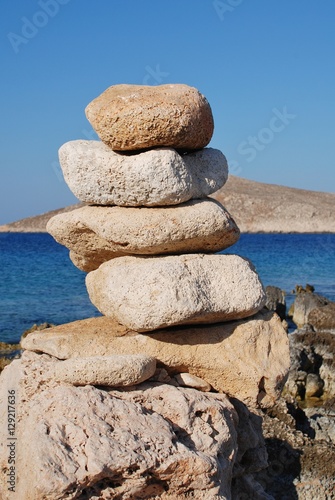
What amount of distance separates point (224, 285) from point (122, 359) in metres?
1.34

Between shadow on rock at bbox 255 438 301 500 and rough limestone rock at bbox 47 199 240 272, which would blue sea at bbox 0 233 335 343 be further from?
rough limestone rock at bbox 47 199 240 272

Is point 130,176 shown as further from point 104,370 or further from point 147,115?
point 104,370

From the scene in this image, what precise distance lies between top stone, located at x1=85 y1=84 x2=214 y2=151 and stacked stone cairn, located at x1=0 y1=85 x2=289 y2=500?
0.01m

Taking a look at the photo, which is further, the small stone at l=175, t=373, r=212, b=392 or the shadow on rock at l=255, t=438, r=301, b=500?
the shadow on rock at l=255, t=438, r=301, b=500

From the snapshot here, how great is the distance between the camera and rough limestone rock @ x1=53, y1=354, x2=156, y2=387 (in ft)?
20.4

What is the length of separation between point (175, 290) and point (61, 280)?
112 feet

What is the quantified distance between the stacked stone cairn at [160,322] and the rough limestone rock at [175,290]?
13 millimetres

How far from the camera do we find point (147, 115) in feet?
21.8

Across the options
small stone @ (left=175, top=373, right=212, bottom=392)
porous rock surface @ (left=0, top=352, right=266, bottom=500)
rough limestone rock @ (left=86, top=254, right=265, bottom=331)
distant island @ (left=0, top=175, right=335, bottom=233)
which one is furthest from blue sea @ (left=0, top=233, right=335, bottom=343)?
porous rock surface @ (left=0, top=352, right=266, bottom=500)

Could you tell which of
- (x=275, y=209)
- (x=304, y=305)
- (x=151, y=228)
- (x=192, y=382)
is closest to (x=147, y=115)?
(x=151, y=228)

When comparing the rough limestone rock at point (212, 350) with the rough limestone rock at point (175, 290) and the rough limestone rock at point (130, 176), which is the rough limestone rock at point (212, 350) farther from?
the rough limestone rock at point (130, 176)

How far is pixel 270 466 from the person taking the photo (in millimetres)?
8547

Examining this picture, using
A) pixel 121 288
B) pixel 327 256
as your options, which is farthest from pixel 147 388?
pixel 327 256

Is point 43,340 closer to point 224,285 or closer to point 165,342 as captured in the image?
point 165,342
